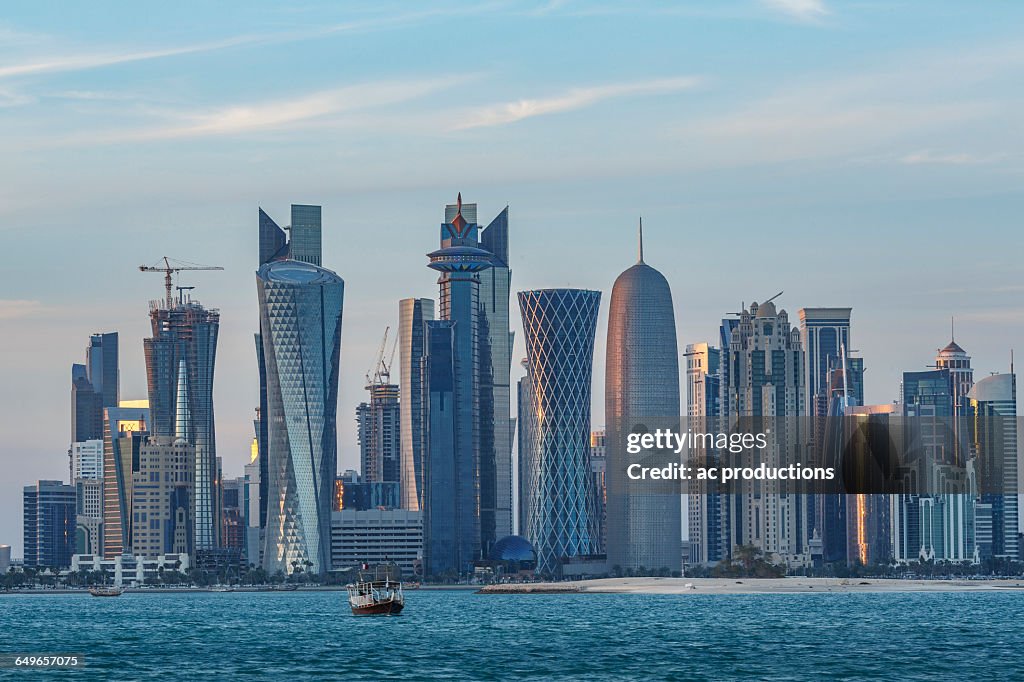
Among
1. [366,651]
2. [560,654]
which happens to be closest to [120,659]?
[366,651]

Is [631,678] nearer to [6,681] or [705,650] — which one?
[705,650]

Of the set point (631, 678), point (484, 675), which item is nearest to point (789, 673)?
point (631, 678)

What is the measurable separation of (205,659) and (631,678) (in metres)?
48.9

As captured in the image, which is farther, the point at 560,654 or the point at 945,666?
the point at 560,654

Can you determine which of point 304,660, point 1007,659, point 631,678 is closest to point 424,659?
point 304,660

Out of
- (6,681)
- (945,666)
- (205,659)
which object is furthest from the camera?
(205,659)

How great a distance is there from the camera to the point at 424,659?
182m

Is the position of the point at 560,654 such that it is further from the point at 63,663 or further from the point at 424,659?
the point at 63,663

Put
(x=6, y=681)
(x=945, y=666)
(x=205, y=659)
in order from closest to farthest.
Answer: (x=6, y=681) < (x=945, y=666) < (x=205, y=659)

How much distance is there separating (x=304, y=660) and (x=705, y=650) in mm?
42352

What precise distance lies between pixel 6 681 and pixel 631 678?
51.6 m

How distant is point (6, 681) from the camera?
6024 inches

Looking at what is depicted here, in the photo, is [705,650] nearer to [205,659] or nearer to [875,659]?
[875,659]

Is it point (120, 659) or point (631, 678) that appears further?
point (120, 659)
